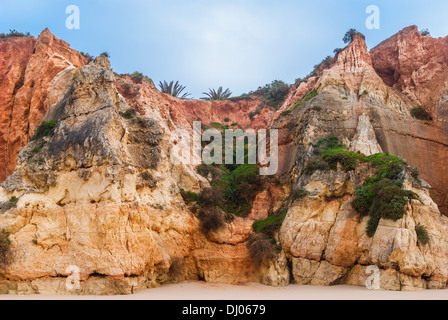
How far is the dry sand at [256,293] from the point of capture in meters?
17.3

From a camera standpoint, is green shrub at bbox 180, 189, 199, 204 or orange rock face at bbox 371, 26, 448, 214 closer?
green shrub at bbox 180, 189, 199, 204

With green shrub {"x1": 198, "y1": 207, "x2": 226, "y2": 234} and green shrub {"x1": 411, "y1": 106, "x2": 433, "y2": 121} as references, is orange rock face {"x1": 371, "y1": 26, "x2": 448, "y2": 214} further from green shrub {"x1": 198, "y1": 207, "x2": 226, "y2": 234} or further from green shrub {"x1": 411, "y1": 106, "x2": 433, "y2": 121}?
green shrub {"x1": 198, "y1": 207, "x2": 226, "y2": 234}

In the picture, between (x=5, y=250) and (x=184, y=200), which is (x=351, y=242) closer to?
(x=184, y=200)

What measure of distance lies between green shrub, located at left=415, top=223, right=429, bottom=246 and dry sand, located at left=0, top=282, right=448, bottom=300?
228 centimetres

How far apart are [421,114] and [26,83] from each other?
30.1 meters

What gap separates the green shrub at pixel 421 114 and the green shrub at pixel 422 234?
46.7ft

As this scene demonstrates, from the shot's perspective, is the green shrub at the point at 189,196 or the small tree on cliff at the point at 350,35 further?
the small tree on cliff at the point at 350,35

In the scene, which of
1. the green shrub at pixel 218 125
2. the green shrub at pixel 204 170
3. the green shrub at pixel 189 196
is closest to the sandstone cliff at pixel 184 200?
the green shrub at pixel 204 170

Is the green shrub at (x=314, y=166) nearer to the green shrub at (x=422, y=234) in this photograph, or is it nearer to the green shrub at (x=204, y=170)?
the green shrub at (x=422, y=234)

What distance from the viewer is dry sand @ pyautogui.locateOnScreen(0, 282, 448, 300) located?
680 inches

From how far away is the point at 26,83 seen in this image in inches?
→ 1230

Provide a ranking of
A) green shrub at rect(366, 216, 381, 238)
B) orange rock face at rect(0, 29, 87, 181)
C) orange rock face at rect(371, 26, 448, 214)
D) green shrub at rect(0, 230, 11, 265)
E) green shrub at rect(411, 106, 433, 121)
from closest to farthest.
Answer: green shrub at rect(0, 230, 11, 265), green shrub at rect(366, 216, 381, 238), orange rock face at rect(371, 26, 448, 214), orange rock face at rect(0, 29, 87, 181), green shrub at rect(411, 106, 433, 121)

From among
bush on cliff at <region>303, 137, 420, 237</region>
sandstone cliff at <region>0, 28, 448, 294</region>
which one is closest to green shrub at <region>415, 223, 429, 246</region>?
sandstone cliff at <region>0, 28, 448, 294</region>

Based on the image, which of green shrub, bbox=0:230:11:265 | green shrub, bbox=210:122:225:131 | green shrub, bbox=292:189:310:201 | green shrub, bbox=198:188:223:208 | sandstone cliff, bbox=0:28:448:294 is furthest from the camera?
green shrub, bbox=210:122:225:131
